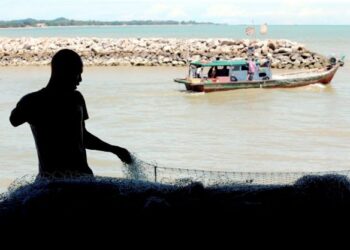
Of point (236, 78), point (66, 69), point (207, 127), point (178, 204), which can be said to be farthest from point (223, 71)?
point (178, 204)

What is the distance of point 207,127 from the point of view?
16.7 m

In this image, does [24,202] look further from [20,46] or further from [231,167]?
[20,46]

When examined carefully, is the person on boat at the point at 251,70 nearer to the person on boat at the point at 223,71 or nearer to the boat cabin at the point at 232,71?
the boat cabin at the point at 232,71

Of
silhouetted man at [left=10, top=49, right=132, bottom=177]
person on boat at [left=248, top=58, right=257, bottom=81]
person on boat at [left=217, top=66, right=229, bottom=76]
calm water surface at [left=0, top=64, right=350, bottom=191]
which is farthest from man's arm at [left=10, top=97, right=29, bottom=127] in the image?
person on boat at [left=248, top=58, right=257, bottom=81]

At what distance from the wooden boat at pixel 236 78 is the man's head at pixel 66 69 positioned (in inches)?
815

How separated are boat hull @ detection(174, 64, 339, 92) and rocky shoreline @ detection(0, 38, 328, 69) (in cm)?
1028

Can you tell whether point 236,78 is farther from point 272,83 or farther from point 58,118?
point 58,118

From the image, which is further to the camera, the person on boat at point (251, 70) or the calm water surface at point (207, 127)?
the person on boat at point (251, 70)

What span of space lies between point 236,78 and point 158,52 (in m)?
16.3

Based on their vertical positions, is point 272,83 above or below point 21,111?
below

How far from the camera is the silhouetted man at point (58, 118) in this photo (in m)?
3.10

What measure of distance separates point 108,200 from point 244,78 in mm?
22416

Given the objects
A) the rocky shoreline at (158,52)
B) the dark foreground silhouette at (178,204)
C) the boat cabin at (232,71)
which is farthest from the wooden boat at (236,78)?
the dark foreground silhouette at (178,204)

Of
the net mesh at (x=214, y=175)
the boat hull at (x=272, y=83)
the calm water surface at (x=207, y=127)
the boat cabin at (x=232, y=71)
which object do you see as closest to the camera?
the net mesh at (x=214, y=175)
